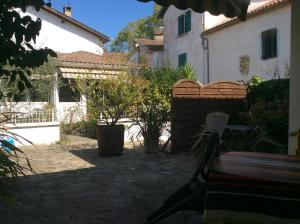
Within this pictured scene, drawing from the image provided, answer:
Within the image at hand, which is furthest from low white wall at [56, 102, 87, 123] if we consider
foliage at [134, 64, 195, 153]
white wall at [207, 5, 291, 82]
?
white wall at [207, 5, 291, 82]

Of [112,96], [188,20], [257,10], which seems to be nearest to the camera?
Answer: [112,96]

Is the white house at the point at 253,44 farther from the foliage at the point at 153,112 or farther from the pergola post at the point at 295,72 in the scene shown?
the pergola post at the point at 295,72

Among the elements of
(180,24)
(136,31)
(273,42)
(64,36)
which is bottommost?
(273,42)

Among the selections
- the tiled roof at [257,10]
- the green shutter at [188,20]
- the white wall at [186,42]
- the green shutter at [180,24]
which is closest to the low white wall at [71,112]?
the white wall at [186,42]

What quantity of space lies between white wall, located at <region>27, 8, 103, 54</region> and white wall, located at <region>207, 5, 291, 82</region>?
Answer: 881 cm

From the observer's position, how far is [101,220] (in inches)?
199

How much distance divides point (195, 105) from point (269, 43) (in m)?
7.50

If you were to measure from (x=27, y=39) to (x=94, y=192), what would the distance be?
3490 millimetres

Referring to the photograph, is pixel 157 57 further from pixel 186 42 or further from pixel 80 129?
pixel 80 129

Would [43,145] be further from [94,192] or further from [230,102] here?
[94,192]

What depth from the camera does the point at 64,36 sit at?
24.7 metres

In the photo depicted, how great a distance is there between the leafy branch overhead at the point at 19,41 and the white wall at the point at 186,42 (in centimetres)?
1877

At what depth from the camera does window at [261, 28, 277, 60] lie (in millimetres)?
16453

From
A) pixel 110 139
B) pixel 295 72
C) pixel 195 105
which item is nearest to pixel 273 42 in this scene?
pixel 195 105
